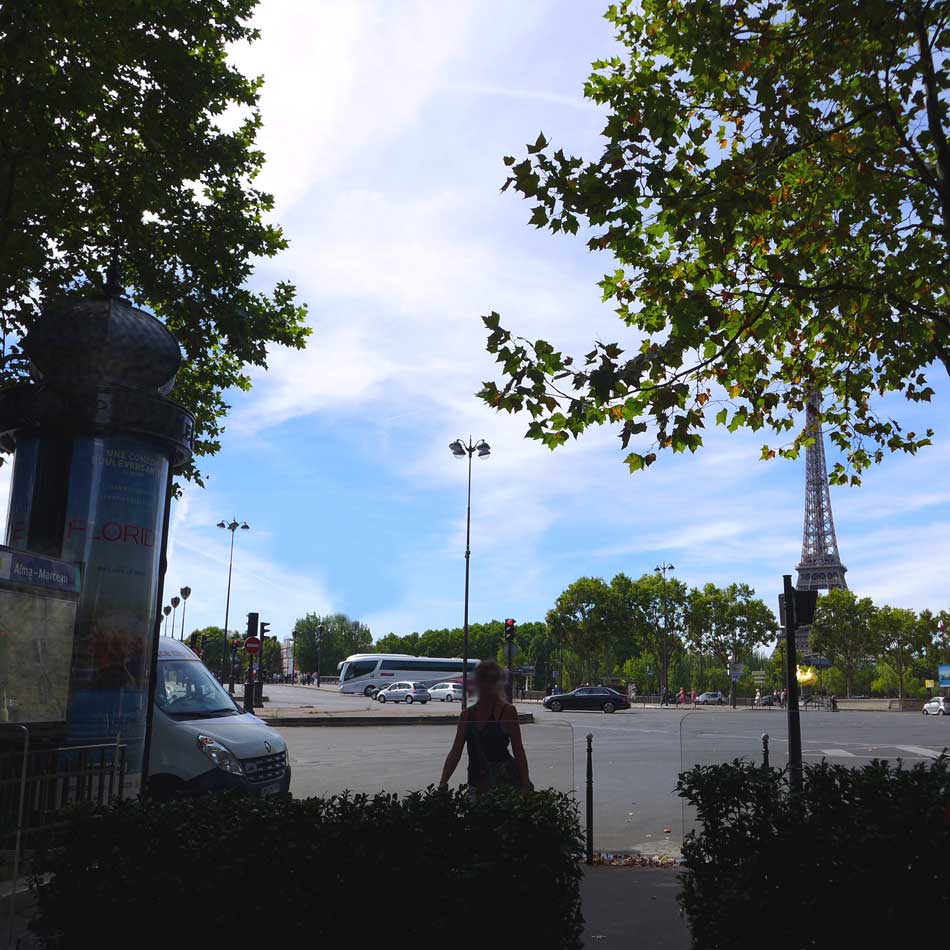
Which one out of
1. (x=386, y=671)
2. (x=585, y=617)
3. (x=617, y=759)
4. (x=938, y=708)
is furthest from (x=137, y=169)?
(x=585, y=617)

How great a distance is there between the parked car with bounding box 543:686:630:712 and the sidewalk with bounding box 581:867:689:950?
40.0 meters

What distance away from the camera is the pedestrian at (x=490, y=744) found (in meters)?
4.86

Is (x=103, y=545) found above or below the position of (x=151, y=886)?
above

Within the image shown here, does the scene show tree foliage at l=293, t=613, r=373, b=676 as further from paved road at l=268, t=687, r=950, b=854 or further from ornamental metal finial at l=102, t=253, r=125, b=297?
ornamental metal finial at l=102, t=253, r=125, b=297

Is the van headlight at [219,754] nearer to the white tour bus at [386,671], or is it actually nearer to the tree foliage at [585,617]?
the white tour bus at [386,671]

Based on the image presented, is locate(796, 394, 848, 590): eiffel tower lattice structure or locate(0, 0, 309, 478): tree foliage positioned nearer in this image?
locate(0, 0, 309, 478): tree foliage

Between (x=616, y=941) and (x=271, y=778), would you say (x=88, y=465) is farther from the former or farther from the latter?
(x=616, y=941)

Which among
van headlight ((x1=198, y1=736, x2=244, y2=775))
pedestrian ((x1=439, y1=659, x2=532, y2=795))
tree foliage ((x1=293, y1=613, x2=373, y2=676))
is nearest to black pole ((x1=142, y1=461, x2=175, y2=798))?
van headlight ((x1=198, y1=736, x2=244, y2=775))

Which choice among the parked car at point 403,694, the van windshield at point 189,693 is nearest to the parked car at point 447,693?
the parked car at point 403,694

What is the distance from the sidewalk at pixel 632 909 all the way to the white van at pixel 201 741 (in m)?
2.84

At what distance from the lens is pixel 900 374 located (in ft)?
30.6

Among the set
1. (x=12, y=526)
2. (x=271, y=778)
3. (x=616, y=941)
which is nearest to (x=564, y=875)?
(x=616, y=941)

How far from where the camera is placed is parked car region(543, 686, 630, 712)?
152 ft

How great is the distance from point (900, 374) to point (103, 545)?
815 centimetres
